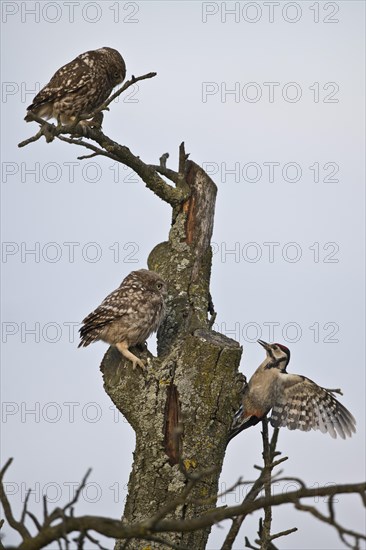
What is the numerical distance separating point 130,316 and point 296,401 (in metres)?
1.50

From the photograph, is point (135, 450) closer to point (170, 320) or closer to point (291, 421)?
point (170, 320)

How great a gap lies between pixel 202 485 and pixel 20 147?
235cm

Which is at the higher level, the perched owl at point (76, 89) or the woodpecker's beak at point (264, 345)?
the perched owl at point (76, 89)

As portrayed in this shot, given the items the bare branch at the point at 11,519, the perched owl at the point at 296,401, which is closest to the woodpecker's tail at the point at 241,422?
the perched owl at the point at 296,401

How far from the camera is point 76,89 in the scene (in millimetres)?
7992

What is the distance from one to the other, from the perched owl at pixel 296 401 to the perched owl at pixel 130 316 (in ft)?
2.98

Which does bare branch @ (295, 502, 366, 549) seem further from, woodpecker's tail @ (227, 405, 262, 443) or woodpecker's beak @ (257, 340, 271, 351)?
woodpecker's beak @ (257, 340, 271, 351)

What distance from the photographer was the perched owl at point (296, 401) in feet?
21.3

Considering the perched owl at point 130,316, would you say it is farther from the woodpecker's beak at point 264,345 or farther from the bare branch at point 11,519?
the bare branch at point 11,519

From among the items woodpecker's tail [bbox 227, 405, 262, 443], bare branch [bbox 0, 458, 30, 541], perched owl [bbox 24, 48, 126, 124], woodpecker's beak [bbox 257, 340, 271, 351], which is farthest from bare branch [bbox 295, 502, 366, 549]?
perched owl [bbox 24, 48, 126, 124]

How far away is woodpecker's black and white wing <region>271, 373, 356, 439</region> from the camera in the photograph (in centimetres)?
658

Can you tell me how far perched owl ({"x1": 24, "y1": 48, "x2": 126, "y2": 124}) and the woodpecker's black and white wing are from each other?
3.32 m

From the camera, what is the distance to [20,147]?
520cm

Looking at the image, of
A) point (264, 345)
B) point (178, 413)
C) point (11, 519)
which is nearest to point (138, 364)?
point (178, 413)
